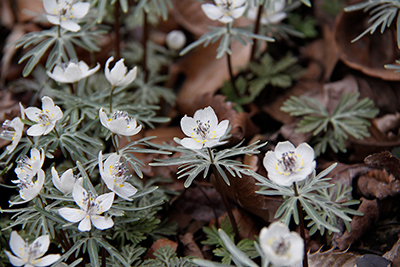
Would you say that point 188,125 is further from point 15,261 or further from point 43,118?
point 15,261

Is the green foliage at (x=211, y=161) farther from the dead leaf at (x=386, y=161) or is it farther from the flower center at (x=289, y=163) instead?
the dead leaf at (x=386, y=161)

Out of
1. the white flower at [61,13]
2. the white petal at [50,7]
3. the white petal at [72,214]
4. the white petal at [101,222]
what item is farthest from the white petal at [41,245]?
the white petal at [50,7]

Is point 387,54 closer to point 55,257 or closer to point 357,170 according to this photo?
point 357,170

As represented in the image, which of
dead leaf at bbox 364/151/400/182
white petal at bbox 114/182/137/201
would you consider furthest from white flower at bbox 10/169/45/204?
dead leaf at bbox 364/151/400/182

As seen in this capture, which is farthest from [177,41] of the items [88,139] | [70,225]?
[70,225]

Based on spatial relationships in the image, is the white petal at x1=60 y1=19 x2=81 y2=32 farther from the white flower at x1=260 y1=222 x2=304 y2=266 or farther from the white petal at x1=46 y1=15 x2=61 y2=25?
the white flower at x1=260 y1=222 x2=304 y2=266
